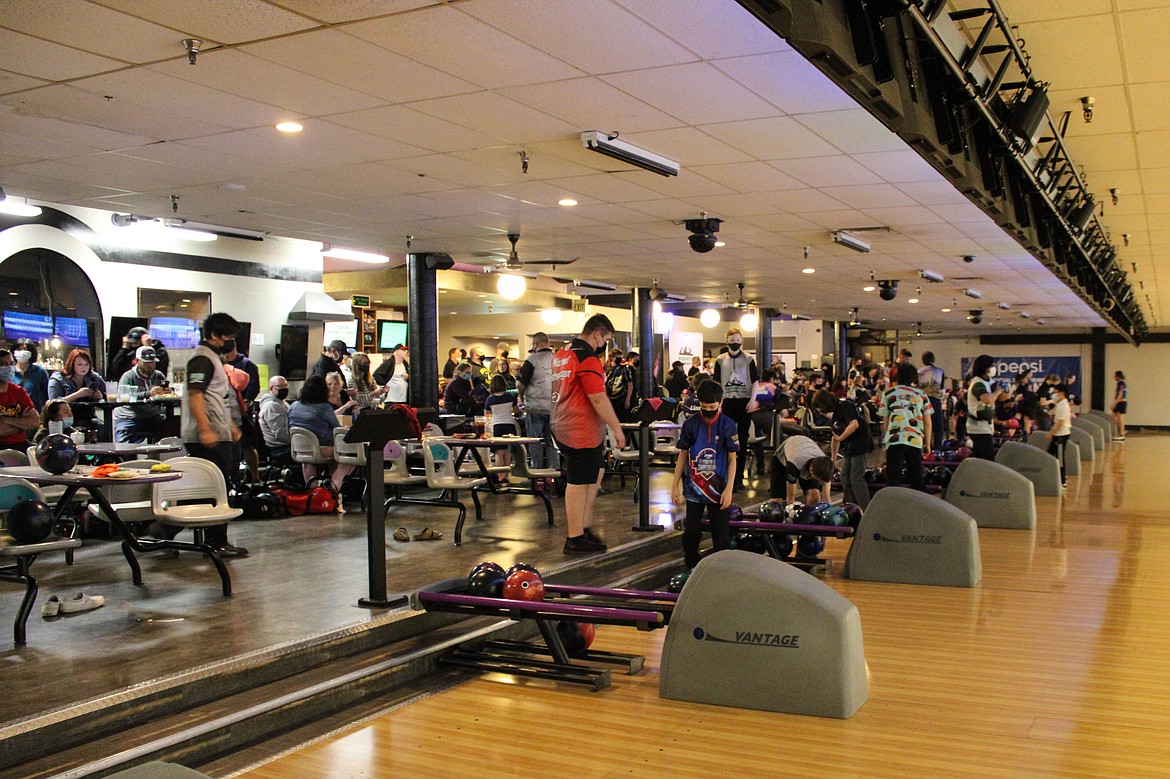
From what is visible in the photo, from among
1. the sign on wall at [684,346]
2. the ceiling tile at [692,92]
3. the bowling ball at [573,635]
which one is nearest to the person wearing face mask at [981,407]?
the ceiling tile at [692,92]

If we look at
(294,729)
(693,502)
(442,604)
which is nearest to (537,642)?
(442,604)

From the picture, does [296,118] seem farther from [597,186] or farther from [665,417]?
[665,417]

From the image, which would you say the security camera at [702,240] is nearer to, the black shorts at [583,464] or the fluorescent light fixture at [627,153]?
the fluorescent light fixture at [627,153]

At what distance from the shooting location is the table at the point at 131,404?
7.93 metres

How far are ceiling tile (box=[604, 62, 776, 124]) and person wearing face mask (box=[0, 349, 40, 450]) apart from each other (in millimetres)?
4252

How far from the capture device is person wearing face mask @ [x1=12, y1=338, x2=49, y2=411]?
27.2 feet

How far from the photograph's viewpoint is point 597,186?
7500 millimetres

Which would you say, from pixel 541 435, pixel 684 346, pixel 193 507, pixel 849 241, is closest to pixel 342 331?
pixel 541 435

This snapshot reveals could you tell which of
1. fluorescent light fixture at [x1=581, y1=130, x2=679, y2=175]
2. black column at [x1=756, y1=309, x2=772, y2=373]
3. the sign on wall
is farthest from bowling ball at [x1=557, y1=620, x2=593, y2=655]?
black column at [x1=756, y1=309, x2=772, y2=373]

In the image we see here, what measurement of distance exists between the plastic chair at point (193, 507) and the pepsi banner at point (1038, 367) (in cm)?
2651

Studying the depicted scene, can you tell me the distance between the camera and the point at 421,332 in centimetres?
1105

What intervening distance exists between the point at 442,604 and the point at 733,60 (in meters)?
2.78

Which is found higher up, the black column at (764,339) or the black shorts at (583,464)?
the black column at (764,339)

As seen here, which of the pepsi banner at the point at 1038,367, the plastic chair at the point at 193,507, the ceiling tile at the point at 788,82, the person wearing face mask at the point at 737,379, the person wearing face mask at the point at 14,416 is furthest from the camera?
the pepsi banner at the point at 1038,367
